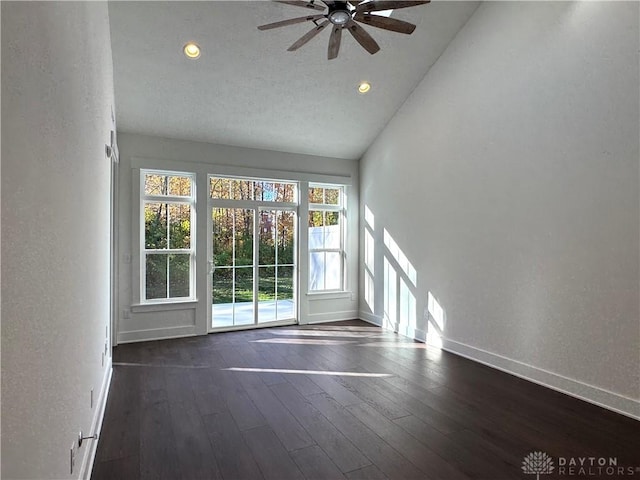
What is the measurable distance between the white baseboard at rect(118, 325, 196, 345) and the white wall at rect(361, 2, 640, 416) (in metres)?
3.19

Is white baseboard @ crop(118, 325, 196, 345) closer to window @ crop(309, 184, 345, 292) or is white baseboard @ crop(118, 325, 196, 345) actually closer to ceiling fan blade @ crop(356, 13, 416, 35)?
window @ crop(309, 184, 345, 292)

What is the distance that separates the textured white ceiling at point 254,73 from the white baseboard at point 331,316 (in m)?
2.76

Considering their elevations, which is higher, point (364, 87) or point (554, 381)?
point (364, 87)

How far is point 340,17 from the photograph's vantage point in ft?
9.00

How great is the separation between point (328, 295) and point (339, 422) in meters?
3.45

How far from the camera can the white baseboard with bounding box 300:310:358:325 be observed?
6.01m

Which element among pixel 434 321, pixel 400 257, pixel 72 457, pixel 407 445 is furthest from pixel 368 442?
pixel 400 257

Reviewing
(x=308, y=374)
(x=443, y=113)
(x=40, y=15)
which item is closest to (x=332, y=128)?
(x=443, y=113)

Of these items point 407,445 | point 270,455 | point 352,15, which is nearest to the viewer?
point 270,455

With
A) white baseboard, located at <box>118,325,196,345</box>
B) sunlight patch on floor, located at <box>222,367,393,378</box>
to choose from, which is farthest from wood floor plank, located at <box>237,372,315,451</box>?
white baseboard, located at <box>118,325,196,345</box>

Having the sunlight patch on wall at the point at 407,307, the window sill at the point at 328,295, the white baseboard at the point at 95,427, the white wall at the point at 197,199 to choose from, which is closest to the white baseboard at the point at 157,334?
the white wall at the point at 197,199

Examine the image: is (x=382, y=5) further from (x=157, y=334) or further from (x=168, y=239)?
(x=157, y=334)

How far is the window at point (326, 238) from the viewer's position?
6.10 m

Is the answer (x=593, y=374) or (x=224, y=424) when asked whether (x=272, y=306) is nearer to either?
(x=224, y=424)
